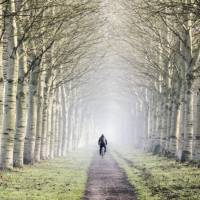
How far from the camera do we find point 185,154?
27.7 meters

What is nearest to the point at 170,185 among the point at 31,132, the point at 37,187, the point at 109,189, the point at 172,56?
the point at 109,189

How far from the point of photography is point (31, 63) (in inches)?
917

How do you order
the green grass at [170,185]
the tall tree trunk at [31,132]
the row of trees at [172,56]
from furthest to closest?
1. the tall tree trunk at [31,132]
2. the row of trees at [172,56]
3. the green grass at [170,185]

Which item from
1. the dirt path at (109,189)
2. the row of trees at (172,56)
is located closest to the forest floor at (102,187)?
the dirt path at (109,189)

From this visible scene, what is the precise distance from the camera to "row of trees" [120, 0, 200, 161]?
24.8 m

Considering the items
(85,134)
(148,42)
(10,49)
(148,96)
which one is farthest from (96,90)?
(10,49)

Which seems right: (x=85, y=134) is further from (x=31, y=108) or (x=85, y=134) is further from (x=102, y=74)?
(x=31, y=108)

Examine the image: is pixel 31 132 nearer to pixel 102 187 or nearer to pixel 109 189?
pixel 102 187

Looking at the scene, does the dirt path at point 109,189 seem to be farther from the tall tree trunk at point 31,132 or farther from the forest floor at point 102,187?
the tall tree trunk at point 31,132

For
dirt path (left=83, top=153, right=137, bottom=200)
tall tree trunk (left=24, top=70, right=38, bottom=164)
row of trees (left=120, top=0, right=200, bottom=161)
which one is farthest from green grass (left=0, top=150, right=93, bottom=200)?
row of trees (left=120, top=0, right=200, bottom=161)

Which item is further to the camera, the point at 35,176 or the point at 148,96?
the point at 148,96

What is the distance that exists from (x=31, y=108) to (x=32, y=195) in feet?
42.7

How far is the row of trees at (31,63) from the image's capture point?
20.9 metres

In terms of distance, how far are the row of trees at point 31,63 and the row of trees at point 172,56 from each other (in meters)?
3.23
